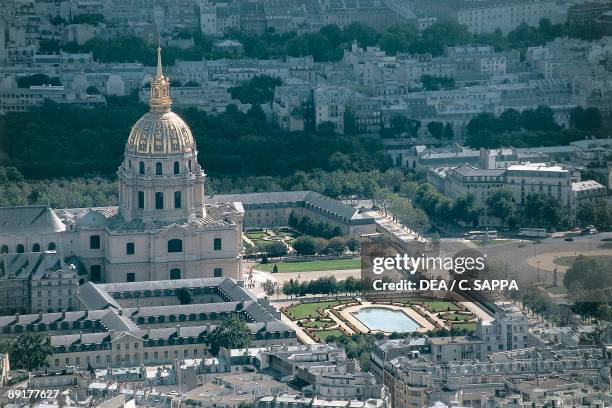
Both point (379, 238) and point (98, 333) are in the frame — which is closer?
point (98, 333)

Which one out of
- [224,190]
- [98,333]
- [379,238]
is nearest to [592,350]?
[98,333]

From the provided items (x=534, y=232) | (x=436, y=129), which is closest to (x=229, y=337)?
(x=534, y=232)

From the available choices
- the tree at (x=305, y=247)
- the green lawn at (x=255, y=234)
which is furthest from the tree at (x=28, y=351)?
the green lawn at (x=255, y=234)

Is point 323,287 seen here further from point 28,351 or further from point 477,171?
point 477,171

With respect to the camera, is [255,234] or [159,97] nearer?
[159,97]

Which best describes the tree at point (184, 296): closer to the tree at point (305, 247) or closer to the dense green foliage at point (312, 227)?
the tree at point (305, 247)

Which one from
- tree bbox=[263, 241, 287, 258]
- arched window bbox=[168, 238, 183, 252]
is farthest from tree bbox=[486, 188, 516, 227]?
arched window bbox=[168, 238, 183, 252]

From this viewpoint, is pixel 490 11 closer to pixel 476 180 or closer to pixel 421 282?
pixel 476 180
